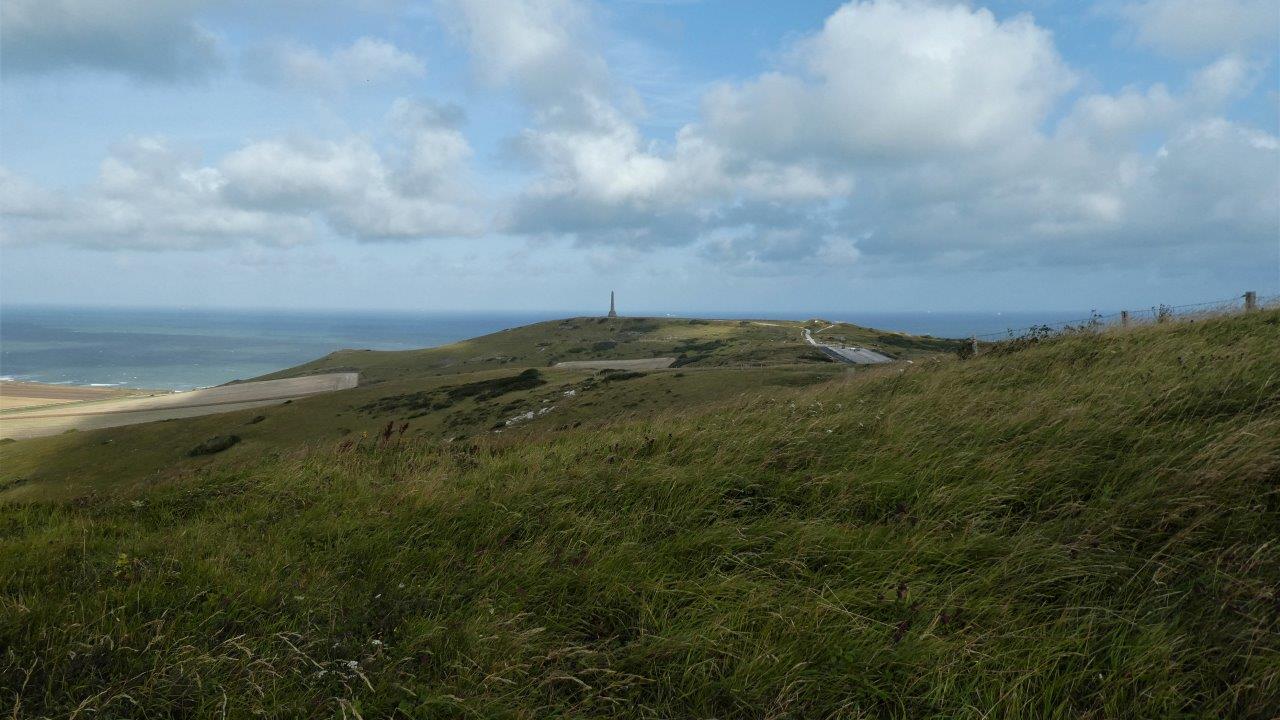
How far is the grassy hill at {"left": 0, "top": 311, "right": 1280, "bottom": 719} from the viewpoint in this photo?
11.0ft

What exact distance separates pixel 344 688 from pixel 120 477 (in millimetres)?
49784

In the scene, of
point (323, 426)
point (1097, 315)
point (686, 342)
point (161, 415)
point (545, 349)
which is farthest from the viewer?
point (545, 349)

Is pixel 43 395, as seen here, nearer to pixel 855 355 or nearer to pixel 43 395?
pixel 43 395

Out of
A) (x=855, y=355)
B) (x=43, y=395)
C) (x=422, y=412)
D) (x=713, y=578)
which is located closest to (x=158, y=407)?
(x=43, y=395)

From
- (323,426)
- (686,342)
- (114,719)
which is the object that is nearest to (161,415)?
(323,426)

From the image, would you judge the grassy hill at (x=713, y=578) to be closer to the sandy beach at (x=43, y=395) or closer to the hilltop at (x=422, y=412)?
the hilltop at (x=422, y=412)

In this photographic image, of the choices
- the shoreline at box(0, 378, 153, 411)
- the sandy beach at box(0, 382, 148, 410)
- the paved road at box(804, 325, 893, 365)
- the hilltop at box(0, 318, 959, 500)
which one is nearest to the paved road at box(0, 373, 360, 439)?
the shoreline at box(0, 378, 153, 411)

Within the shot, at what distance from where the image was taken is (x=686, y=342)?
122562 mm

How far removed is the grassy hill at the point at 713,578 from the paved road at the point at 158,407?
277 ft

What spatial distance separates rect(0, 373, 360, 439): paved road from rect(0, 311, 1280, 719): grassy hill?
84.6 m

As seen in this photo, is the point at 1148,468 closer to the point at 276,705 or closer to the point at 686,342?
the point at 276,705

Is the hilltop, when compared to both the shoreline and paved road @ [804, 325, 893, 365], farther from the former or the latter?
the shoreline

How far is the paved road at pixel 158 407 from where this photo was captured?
7525 cm

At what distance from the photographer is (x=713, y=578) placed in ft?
14.8
